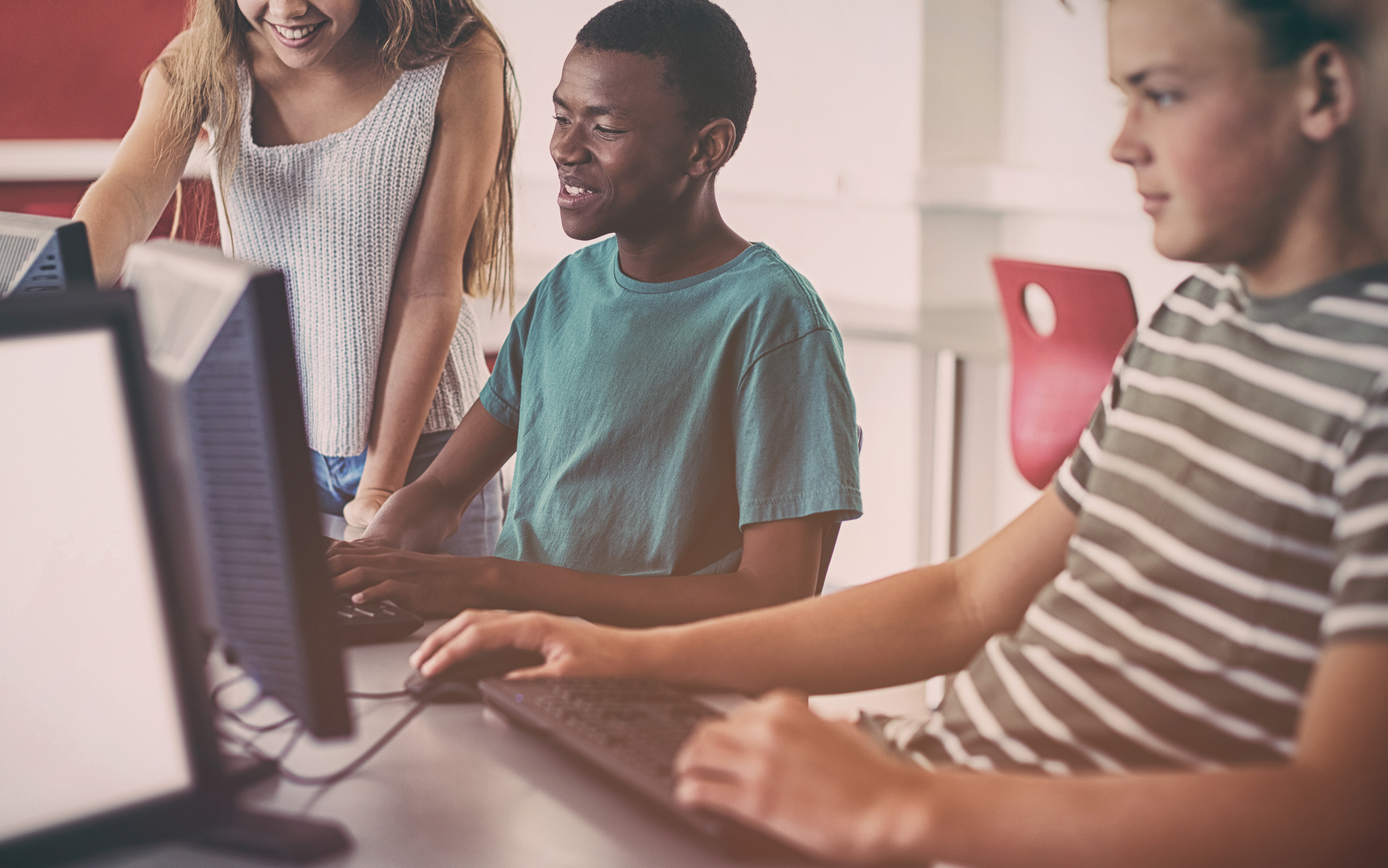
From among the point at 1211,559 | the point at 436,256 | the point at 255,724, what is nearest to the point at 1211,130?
the point at 1211,559

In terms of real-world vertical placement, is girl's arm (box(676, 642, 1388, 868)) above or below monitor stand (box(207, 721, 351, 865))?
above

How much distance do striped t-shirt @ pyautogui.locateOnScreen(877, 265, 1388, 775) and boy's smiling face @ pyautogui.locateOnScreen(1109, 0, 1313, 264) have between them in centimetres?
6

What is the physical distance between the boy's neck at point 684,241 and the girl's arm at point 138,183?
0.68 meters

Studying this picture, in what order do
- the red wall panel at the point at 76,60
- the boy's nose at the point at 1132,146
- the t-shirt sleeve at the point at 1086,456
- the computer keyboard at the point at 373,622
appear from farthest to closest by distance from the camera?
the red wall panel at the point at 76,60, the computer keyboard at the point at 373,622, the t-shirt sleeve at the point at 1086,456, the boy's nose at the point at 1132,146

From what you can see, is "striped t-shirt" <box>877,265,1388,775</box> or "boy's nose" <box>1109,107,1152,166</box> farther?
"boy's nose" <box>1109,107,1152,166</box>

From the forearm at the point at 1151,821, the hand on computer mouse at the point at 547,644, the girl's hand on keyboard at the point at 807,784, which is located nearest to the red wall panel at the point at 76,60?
the hand on computer mouse at the point at 547,644

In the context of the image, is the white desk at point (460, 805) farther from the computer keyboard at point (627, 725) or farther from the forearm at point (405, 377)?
the forearm at point (405, 377)

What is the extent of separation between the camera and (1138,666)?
0.72 m

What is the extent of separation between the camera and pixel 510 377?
148cm

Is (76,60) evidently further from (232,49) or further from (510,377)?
(510,377)

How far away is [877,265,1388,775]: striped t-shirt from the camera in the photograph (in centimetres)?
64

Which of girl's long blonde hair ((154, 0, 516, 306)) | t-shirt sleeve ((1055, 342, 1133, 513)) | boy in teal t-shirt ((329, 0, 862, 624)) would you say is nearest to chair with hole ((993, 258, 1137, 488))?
boy in teal t-shirt ((329, 0, 862, 624))

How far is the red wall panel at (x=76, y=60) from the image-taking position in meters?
2.93

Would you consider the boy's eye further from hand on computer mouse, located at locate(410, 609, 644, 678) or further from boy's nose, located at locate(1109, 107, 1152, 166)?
hand on computer mouse, located at locate(410, 609, 644, 678)
